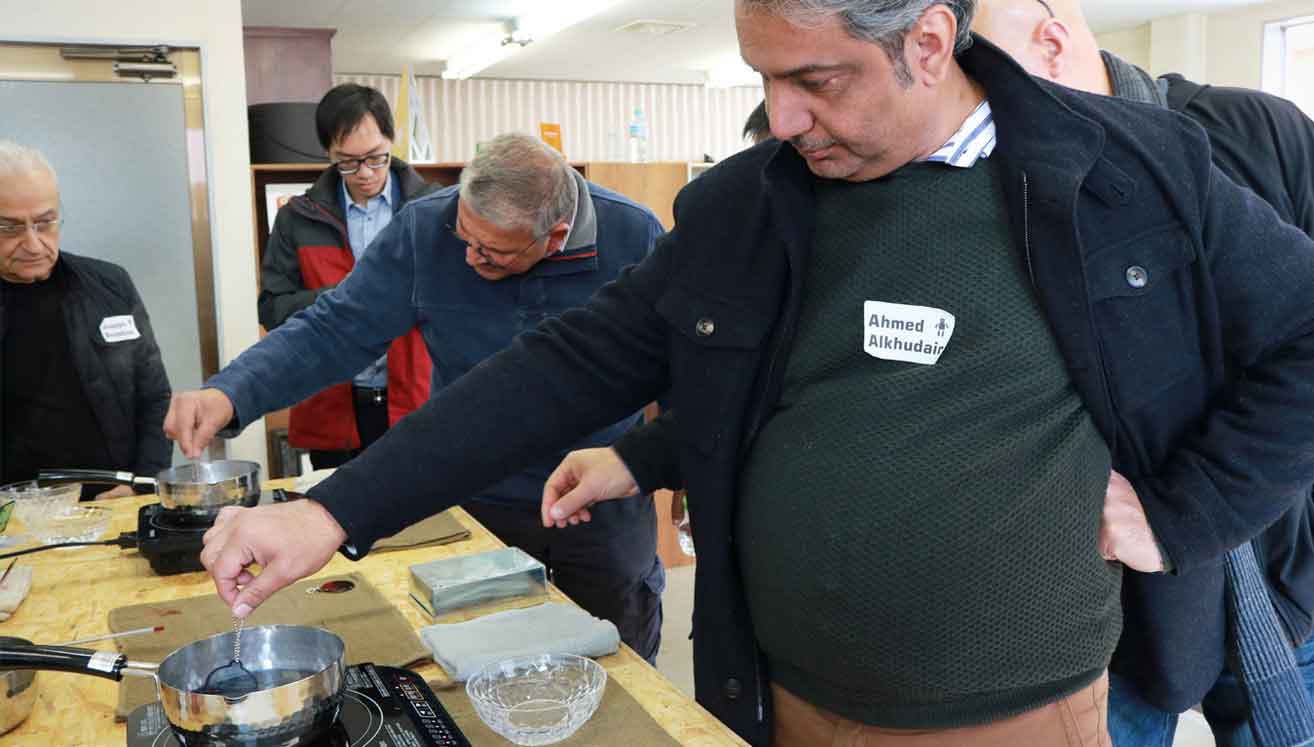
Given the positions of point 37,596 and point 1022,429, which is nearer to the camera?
point 1022,429

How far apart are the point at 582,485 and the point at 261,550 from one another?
468mm

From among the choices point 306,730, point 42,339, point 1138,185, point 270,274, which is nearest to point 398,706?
A: point 306,730

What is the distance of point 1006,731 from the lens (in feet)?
3.89

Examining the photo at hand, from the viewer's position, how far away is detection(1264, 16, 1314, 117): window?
8.90 meters

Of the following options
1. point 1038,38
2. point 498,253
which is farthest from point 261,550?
point 1038,38

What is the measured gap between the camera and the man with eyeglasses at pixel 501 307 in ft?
6.82

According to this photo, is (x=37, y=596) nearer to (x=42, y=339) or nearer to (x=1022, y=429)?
(x=42, y=339)

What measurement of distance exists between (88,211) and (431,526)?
305 centimetres

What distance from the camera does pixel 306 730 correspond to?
101 cm

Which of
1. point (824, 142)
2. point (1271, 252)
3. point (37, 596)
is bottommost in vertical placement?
point (37, 596)

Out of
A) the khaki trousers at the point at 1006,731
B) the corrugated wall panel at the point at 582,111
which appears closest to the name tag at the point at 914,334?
the khaki trousers at the point at 1006,731

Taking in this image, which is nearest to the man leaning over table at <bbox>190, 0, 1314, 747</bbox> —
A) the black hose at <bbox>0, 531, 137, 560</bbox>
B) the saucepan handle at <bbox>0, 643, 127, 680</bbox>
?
the saucepan handle at <bbox>0, 643, 127, 680</bbox>

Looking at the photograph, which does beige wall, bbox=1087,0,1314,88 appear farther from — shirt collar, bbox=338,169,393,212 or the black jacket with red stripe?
the black jacket with red stripe

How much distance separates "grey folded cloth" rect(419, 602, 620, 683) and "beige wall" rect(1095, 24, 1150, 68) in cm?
963
